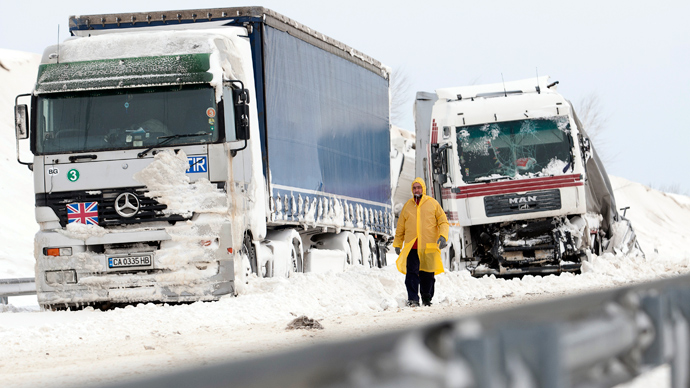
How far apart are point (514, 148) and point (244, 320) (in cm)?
797

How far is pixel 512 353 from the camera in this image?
5.99 feet

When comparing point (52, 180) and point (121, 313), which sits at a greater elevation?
point (52, 180)

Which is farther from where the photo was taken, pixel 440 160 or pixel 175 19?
pixel 440 160

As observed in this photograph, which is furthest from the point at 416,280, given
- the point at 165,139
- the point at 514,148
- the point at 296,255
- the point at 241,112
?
the point at 514,148

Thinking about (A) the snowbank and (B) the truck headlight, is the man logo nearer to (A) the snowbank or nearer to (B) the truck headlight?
(B) the truck headlight

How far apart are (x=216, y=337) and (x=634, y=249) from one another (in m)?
12.9

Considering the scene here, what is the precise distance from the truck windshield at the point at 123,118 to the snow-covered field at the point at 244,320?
197cm

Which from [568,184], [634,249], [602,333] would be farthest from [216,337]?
[634,249]

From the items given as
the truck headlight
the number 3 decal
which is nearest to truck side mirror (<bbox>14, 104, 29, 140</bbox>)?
the number 3 decal

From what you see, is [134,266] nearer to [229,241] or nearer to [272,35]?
[229,241]

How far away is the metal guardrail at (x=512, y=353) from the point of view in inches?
55.1

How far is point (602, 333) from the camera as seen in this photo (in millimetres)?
2311

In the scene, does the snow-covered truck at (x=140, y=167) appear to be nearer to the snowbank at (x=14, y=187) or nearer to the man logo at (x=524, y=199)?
the man logo at (x=524, y=199)

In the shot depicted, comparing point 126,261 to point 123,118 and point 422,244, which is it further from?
point 422,244
